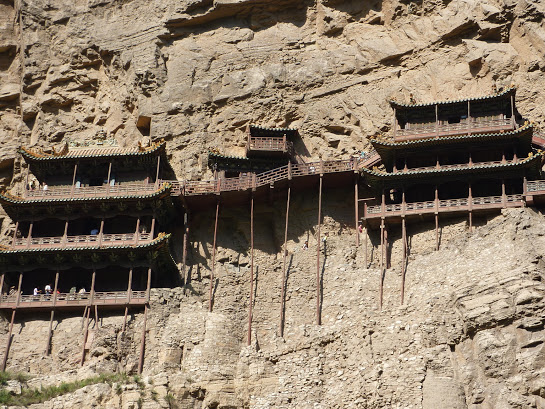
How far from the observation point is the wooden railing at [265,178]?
5222cm

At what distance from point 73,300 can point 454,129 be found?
23415 mm

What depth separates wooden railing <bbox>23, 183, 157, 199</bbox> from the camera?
172 ft

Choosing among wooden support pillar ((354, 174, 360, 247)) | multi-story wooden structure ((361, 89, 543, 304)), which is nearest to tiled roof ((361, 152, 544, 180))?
multi-story wooden structure ((361, 89, 543, 304))

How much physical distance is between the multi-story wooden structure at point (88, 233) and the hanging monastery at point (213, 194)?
0.07 metres

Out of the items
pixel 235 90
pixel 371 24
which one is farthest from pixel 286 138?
pixel 371 24

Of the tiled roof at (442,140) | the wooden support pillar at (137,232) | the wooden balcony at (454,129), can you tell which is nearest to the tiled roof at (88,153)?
the wooden support pillar at (137,232)

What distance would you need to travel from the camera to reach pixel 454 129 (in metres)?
52.3

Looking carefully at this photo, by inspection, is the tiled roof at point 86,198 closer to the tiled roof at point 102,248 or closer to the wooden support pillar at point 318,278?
the tiled roof at point 102,248

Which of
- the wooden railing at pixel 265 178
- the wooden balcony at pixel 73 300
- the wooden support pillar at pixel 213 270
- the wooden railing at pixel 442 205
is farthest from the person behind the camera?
the wooden railing at pixel 265 178

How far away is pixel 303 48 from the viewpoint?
60625mm

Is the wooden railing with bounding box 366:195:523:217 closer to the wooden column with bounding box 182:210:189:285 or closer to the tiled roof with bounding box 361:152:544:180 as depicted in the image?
the tiled roof with bounding box 361:152:544:180

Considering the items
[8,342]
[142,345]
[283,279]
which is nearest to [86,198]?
[8,342]

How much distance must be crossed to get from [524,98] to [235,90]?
18070 millimetres

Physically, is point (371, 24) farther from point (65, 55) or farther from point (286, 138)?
point (65, 55)
